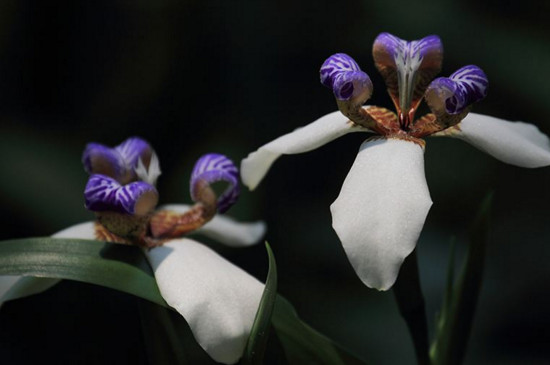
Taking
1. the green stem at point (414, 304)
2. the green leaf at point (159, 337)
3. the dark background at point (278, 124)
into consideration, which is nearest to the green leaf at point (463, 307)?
the green stem at point (414, 304)

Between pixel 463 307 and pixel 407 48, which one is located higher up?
pixel 407 48

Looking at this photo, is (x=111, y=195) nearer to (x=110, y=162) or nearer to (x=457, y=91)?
(x=110, y=162)

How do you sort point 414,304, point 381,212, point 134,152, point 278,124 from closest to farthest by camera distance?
point 381,212 < point 414,304 < point 134,152 < point 278,124

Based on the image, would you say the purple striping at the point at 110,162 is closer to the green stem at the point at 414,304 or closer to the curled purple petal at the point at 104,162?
the curled purple petal at the point at 104,162

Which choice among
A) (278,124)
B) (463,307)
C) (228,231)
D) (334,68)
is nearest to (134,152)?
(228,231)

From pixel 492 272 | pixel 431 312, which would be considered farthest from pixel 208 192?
pixel 492 272

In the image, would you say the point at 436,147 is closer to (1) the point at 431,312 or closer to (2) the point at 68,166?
(1) the point at 431,312
